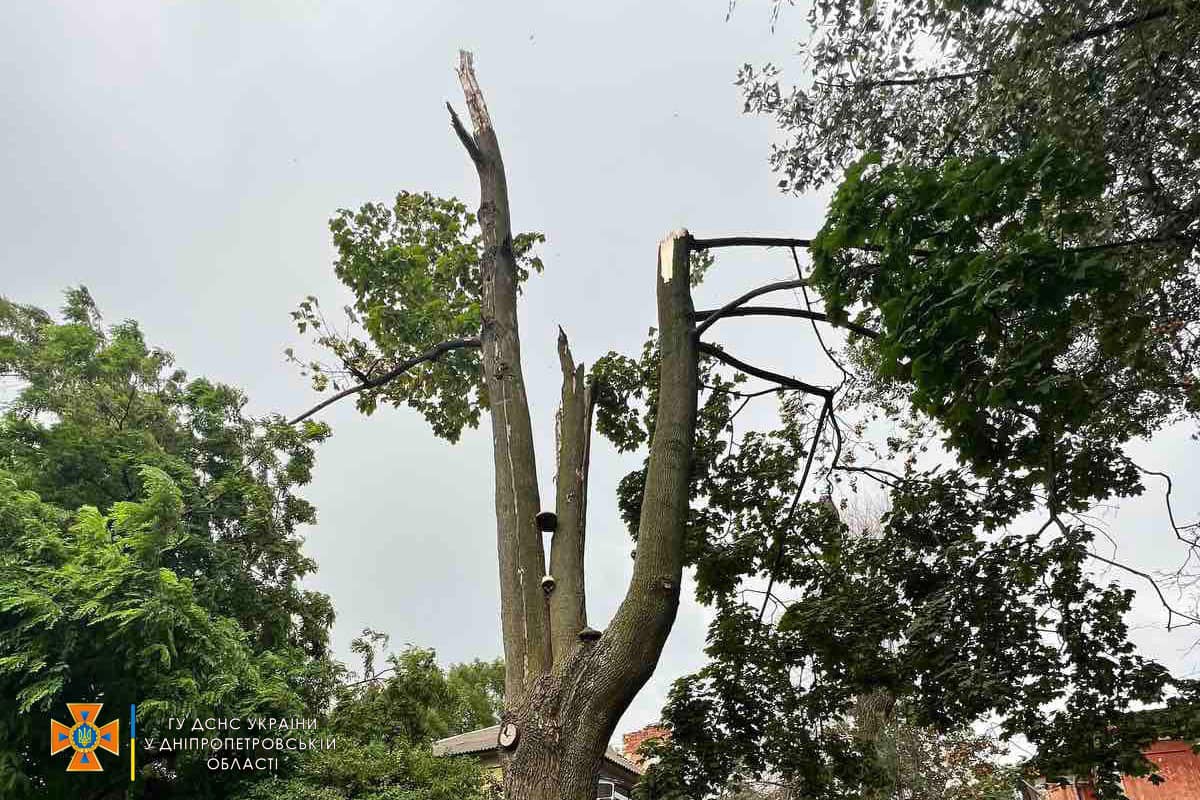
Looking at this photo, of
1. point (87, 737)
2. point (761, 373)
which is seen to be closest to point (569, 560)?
point (761, 373)

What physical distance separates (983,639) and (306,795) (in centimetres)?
755

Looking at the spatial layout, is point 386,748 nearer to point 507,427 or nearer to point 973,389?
point 507,427

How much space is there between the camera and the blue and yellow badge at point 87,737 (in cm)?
855

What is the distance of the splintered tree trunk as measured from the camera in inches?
117

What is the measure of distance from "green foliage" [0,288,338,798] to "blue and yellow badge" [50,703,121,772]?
0.57ft

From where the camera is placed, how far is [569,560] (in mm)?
3596

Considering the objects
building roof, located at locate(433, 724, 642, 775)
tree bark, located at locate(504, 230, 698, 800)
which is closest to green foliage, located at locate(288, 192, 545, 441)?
tree bark, located at locate(504, 230, 698, 800)

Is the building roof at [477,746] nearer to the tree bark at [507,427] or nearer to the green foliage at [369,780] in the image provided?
the green foliage at [369,780]

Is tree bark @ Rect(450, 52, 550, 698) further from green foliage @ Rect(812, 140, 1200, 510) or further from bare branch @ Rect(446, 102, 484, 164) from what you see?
green foliage @ Rect(812, 140, 1200, 510)

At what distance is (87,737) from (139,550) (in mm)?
2166

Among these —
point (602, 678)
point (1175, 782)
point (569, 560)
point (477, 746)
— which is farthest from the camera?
point (1175, 782)

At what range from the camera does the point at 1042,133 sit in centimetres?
362

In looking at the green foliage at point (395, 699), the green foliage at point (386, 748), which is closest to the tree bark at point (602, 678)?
the green foliage at point (386, 748)

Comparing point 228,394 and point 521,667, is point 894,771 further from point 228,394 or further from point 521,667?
point 228,394
